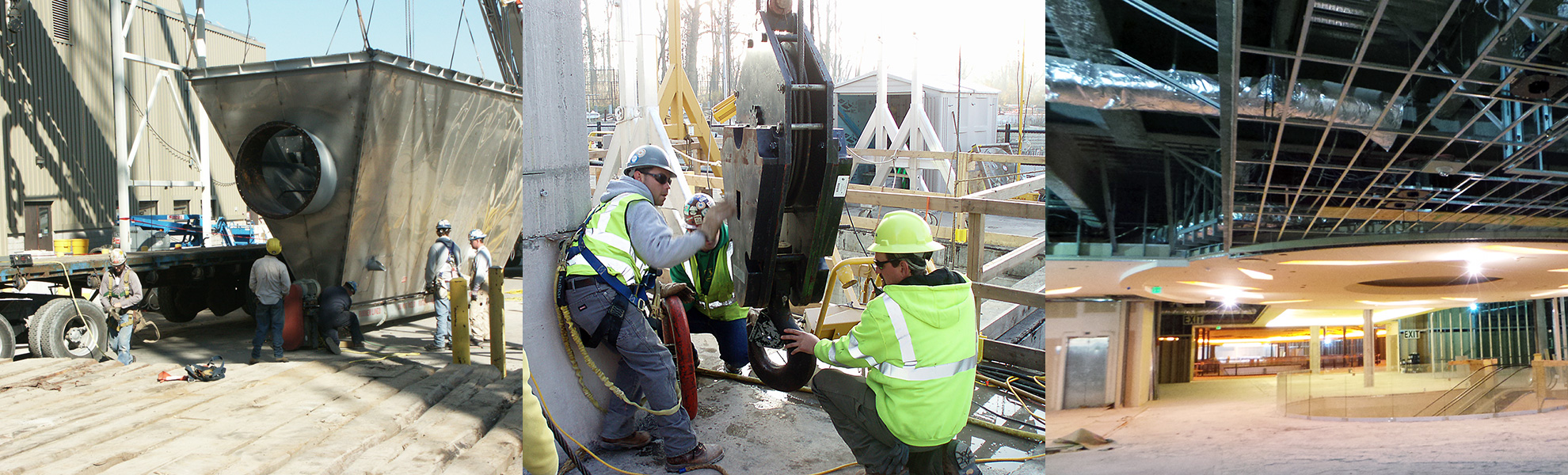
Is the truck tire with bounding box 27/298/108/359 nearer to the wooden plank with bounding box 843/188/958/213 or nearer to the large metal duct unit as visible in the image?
the large metal duct unit

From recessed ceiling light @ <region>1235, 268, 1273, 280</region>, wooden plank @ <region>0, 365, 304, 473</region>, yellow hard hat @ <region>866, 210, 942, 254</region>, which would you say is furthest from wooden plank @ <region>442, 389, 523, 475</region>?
recessed ceiling light @ <region>1235, 268, 1273, 280</region>

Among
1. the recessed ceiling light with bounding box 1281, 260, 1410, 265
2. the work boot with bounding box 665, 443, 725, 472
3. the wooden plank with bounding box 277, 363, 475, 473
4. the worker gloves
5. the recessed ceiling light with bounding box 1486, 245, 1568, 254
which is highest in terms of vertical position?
the worker gloves

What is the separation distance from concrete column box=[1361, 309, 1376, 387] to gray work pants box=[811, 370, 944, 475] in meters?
1.28

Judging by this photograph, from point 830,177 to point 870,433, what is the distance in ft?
3.03

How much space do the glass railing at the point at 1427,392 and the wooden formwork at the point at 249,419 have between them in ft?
6.99

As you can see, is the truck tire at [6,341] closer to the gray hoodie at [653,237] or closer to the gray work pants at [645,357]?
the gray work pants at [645,357]

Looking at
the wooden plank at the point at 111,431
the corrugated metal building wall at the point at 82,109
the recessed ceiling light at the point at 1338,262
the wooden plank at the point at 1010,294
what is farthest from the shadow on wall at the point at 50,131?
the wooden plank at the point at 1010,294

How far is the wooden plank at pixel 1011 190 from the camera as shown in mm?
4396

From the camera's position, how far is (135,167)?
1812mm

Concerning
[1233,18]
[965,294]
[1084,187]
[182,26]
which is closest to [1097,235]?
[1084,187]

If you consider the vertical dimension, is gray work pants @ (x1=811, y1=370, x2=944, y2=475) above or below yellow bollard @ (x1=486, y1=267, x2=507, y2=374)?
below

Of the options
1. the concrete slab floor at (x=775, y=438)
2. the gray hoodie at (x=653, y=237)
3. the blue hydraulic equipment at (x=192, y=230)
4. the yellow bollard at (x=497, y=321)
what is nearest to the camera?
the blue hydraulic equipment at (x=192, y=230)

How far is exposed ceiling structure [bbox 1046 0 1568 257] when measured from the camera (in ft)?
5.34

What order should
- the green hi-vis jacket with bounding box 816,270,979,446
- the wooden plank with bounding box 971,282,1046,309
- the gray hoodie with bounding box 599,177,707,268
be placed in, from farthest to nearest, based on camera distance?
1. the wooden plank with bounding box 971,282,1046,309
2. the gray hoodie with bounding box 599,177,707,268
3. the green hi-vis jacket with bounding box 816,270,979,446
